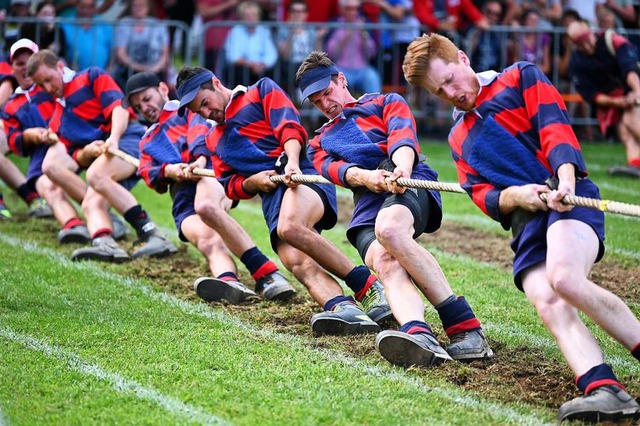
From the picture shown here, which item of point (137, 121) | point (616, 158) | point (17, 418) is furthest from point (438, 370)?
point (616, 158)

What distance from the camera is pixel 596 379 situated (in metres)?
4.39

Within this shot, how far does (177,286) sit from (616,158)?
728 centimetres

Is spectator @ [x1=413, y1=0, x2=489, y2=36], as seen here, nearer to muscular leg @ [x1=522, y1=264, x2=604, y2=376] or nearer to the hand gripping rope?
the hand gripping rope

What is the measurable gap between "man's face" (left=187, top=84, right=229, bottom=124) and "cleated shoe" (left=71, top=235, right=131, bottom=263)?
2008mm

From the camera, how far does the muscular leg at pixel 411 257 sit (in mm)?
5363

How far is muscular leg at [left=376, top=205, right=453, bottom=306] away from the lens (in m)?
5.36

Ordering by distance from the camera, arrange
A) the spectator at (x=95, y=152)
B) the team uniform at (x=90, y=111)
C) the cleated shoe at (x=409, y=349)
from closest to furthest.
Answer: the cleated shoe at (x=409, y=349)
the spectator at (x=95, y=152)
the team uniform at (x=90, y=111)

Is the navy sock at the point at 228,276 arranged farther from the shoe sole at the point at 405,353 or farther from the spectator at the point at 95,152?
the shoe sole at the point at 405,353

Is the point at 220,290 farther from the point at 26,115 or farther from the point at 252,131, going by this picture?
the point at 26,115

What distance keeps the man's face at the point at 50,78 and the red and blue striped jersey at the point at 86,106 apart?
0.09 metres

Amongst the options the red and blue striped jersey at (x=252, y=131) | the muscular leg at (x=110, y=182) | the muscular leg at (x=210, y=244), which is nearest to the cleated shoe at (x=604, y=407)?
the red and blue striped jersey at (x=252, y=131)

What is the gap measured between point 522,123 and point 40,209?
21.2 ft

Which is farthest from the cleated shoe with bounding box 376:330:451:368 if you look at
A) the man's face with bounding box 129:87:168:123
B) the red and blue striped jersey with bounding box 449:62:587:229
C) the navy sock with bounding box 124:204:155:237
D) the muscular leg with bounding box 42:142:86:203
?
the muscular leg with bounding box 42:142:86:203

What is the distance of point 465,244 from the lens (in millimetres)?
8766
